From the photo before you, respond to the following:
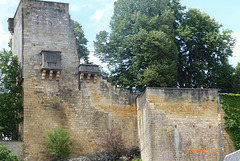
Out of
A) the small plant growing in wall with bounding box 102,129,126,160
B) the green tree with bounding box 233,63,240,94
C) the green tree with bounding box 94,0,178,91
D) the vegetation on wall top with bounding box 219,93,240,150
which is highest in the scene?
the green tree with bounding box 94,0,178,91

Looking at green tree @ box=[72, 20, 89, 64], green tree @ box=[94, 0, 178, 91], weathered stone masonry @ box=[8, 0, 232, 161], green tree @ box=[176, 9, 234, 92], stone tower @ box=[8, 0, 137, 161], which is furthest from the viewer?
green tree @ box=[72, 20, 89, 64]

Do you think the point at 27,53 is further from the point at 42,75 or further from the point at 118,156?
the point at 118,156

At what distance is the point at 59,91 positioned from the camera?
1143 inches

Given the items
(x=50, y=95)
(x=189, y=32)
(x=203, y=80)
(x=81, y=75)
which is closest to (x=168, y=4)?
(x=189, y=32)

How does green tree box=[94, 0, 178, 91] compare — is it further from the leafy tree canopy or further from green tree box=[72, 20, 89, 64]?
green tree box=[72, 20, 89, 64]

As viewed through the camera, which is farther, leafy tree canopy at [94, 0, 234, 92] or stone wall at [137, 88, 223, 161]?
leafy tree canopy at [94, 0, 234, 92]

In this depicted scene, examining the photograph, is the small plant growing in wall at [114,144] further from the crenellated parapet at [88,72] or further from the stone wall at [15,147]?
the stone wall at [15,147]

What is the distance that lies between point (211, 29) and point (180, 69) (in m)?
3.77

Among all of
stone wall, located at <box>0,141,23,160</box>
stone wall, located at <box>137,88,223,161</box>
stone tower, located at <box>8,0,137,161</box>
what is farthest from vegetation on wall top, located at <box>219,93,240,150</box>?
stone wall, located at <box>0,141,23,160</box>

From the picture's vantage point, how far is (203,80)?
35156mm

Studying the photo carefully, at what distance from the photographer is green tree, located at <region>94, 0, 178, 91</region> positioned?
1241 inches

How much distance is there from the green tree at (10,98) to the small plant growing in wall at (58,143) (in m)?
2.25

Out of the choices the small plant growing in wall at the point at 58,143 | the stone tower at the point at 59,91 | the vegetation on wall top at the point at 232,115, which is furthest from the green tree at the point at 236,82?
the small plant growing in wall at the point at 58,143

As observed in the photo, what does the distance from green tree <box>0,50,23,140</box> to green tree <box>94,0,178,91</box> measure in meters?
7.15
